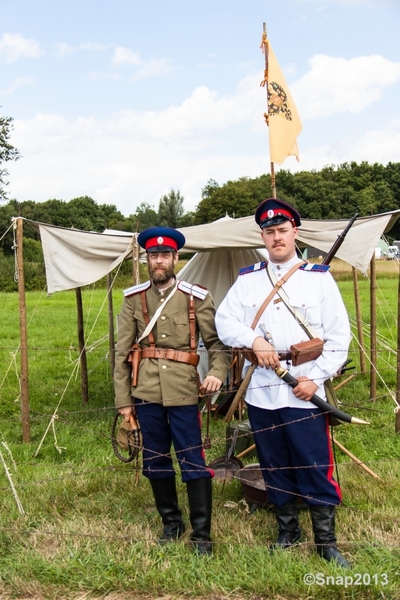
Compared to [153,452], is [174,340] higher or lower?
higher

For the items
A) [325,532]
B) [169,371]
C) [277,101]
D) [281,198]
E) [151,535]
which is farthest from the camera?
[281,198]

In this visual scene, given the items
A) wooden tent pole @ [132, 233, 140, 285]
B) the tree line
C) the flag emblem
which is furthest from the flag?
the tree line

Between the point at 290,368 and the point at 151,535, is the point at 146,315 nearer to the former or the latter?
the point at 290,368

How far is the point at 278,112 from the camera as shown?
5055 mm

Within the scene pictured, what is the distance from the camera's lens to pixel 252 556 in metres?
3.25

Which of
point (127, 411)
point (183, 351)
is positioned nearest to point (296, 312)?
point (183, 351)

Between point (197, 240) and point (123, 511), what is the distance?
2605mm

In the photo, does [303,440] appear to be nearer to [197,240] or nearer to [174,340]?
[174,340]

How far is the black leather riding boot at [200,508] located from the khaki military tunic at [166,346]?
0.46 meters

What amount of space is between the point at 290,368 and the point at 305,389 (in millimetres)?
142

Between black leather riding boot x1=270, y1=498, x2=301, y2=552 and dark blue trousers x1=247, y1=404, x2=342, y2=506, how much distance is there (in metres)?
0.06

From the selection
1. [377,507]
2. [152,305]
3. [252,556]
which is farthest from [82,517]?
[377,507]

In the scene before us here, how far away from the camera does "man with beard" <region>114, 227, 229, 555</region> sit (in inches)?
132

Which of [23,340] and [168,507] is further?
[23,340]
